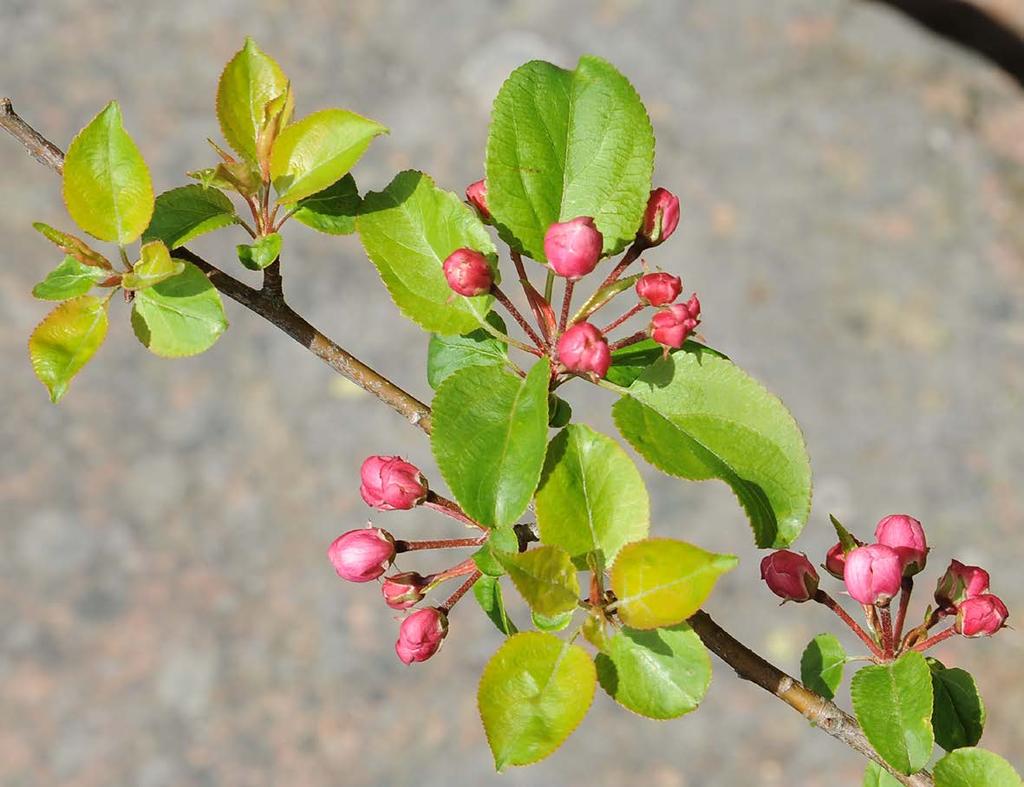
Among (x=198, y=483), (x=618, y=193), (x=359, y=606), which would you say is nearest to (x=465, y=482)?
(x=618, y=193)

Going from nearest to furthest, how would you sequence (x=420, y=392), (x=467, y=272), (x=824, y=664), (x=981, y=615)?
(x=467, y=272), (x=981, y=615), (x=824, y=664), (x=420, y=392)

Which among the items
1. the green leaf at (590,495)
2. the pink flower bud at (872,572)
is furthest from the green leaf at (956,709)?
the green leaf at (590,495)

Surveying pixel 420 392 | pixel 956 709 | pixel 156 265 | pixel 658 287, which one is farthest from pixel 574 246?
pixel 420 392

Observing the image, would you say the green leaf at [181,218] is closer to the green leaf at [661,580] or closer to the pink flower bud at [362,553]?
the pink flower bud at [362,553]

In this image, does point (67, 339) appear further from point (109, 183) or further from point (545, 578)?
point (545, 578)

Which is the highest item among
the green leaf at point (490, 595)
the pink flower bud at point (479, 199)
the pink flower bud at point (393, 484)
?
the pink flower bud at point (479, 199)

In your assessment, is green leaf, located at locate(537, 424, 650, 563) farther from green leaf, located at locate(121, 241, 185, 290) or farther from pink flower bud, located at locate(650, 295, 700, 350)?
green leaf, located at locate(121, 241, 185, 290)

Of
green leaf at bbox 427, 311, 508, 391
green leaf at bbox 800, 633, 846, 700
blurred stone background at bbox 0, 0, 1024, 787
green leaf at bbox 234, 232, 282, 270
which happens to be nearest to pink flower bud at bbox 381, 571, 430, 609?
green leaf at bbox 427, 311, 508, 391
